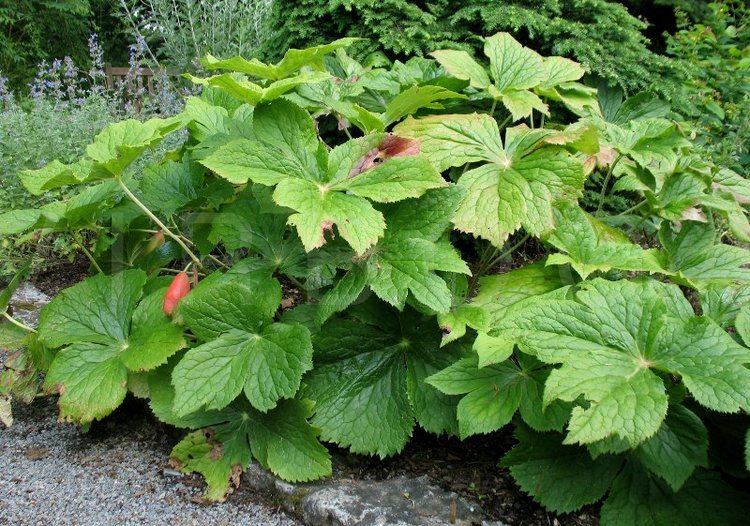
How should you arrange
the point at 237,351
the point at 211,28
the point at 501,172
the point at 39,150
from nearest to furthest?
1. the point at 237,351
2. the point at 501,172
3. the point at 39,150
4. the point at 211,28

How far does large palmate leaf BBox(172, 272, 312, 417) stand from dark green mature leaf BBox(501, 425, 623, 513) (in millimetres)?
663

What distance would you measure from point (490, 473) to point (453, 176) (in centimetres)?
103

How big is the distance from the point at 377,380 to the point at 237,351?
1.47 ft

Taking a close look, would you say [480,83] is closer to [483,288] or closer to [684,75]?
[483,288]

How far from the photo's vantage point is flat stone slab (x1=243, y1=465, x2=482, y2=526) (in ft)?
5.18

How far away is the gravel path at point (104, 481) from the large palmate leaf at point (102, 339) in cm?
19

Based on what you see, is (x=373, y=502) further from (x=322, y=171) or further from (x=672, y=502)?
(x=322, y=171)

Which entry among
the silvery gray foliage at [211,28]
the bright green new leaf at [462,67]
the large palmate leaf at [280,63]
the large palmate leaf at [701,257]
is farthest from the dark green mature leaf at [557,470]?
the silvery gray foliage at [211,28]

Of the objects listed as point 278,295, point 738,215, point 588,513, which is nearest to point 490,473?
point 588,513

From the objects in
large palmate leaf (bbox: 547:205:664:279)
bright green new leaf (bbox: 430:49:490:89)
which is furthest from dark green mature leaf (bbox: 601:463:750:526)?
bright green new leaf (bbox: 430:49:490:89)

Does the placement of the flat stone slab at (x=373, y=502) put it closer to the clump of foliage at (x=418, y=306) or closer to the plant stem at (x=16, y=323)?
the clump of foliage at (x=418, y=306)

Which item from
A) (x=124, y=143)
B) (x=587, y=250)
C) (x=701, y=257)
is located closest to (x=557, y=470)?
(x=587, y=250)

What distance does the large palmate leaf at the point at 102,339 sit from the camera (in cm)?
180

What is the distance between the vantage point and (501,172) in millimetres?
1875
